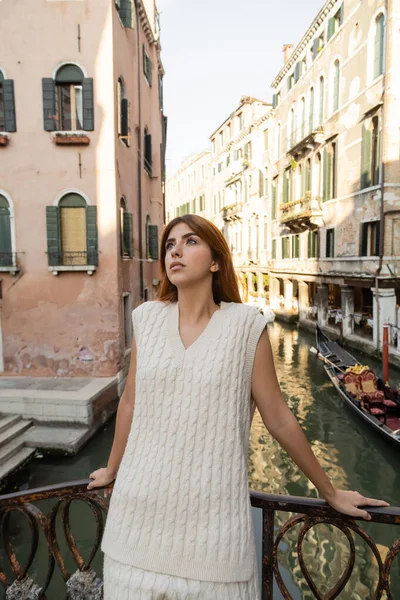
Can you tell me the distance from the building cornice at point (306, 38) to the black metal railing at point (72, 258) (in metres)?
13.3

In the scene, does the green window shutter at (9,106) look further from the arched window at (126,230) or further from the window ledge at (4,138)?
the arched window at (126,230)

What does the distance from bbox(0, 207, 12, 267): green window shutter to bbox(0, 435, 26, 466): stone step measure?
3646 millimetres

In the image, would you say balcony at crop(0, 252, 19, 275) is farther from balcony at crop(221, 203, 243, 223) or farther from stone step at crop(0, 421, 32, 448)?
balcony at crop(221, 203, 243, 223)

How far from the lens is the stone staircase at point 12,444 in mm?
6688

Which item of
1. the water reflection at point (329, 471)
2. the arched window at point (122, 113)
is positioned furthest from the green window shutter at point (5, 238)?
the water reflection at point (329, 471)

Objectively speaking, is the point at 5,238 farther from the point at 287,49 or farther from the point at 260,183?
the point at 287,49

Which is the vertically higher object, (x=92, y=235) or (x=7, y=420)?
(x=92, y=235)

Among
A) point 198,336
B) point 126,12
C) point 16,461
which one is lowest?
point 16,461

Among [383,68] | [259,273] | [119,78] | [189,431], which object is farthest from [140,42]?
[259,273]

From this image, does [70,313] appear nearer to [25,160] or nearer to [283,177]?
[25,160]

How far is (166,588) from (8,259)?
906cm

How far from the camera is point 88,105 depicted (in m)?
8.80

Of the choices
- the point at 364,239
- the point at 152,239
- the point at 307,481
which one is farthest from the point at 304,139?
the point at 307,481

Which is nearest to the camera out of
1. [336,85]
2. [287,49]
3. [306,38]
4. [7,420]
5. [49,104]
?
[7,420]
